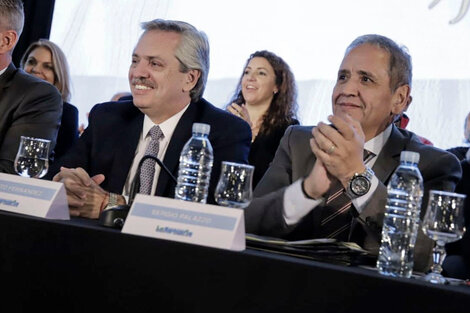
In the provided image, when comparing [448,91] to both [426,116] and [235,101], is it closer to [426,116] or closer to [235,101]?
[426,116]

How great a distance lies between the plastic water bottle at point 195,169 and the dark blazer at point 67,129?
2023mm

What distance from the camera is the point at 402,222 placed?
5.55ft

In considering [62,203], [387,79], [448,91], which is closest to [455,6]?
[448,91]

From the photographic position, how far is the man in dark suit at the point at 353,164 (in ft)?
7.20

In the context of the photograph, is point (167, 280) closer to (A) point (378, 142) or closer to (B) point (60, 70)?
(A) point (378, 142)

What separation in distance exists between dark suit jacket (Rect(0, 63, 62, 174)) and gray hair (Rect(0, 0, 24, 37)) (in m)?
0.22

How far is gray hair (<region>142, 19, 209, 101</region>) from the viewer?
3191 millimetres

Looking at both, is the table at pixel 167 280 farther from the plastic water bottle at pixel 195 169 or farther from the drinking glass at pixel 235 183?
the plastic water bottle at pixel 195 169

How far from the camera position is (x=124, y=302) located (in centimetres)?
156

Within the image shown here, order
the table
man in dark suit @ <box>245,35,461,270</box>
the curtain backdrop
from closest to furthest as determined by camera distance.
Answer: the table → man in dark suit @ <box>245,35,461,270</box> → the curtain backdrop

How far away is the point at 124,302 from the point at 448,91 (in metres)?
3.15

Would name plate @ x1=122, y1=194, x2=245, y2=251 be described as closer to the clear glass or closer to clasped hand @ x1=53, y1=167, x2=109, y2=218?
the clear glass

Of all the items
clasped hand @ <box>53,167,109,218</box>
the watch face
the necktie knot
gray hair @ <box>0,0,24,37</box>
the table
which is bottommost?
the table

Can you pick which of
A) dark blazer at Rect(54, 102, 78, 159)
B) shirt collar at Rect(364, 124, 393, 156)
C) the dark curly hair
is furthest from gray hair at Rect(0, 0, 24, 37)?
shirt collar at Rect(364, 124, 393, 156)
